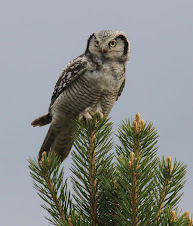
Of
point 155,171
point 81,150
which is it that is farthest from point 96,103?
point 155,171

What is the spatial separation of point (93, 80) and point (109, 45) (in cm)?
54

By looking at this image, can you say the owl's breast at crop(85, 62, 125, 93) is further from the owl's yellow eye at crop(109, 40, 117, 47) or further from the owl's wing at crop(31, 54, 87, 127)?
the owl's yellow eye at crop(109, 40, 117, 47)

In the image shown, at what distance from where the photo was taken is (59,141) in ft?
17.0

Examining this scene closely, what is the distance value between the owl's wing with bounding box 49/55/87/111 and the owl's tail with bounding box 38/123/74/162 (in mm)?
480

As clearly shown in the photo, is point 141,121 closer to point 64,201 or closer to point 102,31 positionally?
point 64,201

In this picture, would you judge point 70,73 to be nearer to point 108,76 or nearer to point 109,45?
point 108,76

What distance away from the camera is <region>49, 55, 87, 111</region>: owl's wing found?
4.44 metres

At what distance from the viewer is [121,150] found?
2617mm

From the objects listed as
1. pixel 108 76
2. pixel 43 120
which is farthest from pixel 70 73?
pixel 43 120

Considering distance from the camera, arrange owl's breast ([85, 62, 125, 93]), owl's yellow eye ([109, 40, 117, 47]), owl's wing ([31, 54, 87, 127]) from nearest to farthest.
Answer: owl's breast ([85, 62, 125, 93])
owl's wing ([31, 54, 87, 127])
owl's yellow eye ([109, 40, 117, 47])

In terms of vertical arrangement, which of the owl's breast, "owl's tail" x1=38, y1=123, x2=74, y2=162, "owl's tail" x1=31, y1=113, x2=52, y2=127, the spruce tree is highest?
the owl's breast

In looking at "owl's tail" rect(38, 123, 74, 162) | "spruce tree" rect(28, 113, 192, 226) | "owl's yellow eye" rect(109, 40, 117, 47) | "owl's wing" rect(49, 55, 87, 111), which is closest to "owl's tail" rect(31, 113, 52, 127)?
"owl's tail" rect(38, 123, 74, 162)

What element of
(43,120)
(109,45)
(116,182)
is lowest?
(116,182)

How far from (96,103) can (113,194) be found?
213 centimetres
